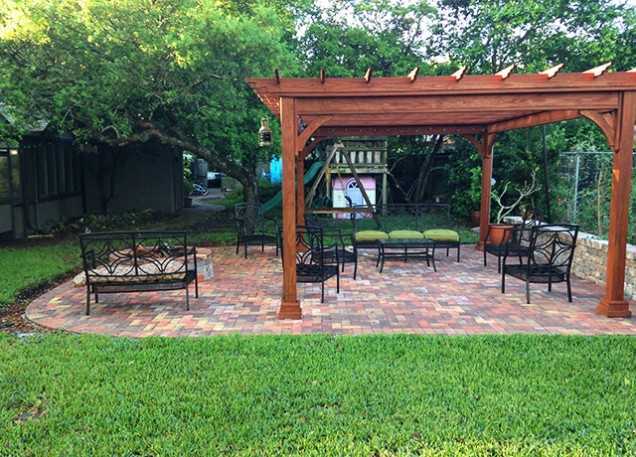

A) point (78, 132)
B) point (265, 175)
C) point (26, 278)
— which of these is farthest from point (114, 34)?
point (265, 175)

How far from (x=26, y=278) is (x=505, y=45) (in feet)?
36.4

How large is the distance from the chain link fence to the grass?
8.07m

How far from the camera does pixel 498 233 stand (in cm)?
932

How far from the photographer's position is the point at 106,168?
14.7 metres

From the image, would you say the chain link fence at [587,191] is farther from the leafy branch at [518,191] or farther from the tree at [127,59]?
the tree at [127,59]

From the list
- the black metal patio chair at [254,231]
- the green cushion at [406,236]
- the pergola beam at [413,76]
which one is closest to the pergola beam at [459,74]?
the pergola beam at [413,76]

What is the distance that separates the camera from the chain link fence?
739cm

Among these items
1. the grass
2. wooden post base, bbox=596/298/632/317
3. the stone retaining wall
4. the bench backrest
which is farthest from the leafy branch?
the grass

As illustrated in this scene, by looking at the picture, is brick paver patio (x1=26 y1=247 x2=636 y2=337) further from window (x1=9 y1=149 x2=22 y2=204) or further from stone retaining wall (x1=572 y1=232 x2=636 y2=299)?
window (x1=9 y1=149 x2=22 y2=204)

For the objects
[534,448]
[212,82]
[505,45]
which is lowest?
[534,448]

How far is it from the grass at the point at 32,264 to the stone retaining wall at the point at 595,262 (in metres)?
7.35

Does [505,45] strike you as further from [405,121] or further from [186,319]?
[186,319]

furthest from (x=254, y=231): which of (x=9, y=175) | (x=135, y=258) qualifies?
(x=135, y=258)

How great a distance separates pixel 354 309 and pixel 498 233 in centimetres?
505
